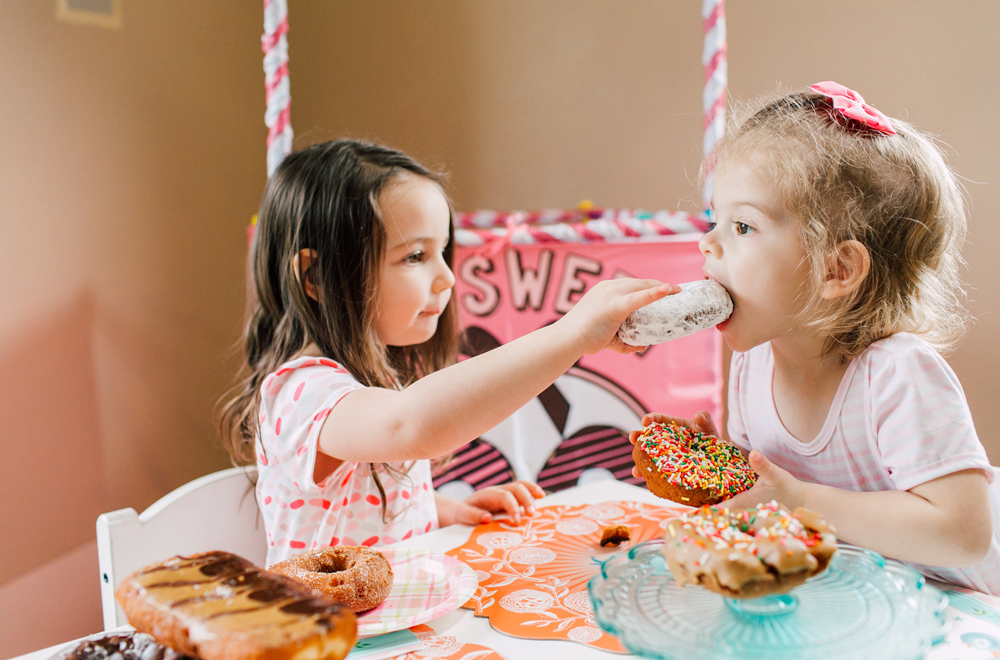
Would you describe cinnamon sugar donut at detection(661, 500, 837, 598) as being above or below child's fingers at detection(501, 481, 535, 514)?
above

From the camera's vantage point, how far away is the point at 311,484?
84 cm

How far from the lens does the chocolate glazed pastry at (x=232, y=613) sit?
41 cm

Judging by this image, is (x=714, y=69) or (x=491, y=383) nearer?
(x=491, y=383)

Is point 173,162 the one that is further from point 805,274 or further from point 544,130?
point 805,274

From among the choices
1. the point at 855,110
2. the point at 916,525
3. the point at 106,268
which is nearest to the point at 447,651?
the point at 916,525

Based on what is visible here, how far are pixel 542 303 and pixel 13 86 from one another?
1.20m

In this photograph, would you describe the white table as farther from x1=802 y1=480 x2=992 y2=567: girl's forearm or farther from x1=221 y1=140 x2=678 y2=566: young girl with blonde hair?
x1=221 y1=140 x2=678 y2=566: young girl with blonde hair

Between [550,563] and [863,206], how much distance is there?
19.8 inches

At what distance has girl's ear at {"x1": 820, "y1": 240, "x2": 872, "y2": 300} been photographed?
74cm

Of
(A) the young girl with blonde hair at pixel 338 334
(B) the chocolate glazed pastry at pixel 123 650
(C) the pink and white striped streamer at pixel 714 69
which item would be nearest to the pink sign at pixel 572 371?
(C) the pink and white striped streamer at pixel 714 69

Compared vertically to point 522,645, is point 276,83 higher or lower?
higher

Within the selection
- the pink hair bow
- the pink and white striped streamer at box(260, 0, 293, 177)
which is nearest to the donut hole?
the pink hair bow

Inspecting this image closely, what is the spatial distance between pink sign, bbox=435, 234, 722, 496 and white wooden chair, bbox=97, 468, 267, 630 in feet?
1.74

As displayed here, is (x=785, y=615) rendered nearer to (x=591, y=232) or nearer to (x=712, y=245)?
(x=712, y=245)
